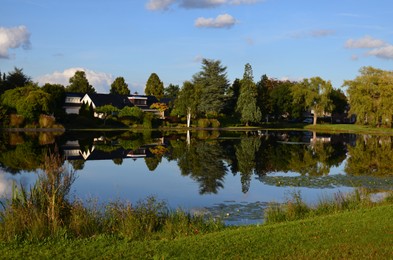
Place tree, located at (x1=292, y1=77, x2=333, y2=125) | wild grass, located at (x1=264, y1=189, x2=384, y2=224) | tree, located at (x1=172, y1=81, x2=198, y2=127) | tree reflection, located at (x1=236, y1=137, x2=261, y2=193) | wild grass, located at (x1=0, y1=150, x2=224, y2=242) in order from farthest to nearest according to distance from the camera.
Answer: tree, located at (x1=292, y1=77, x2=333, y2=125) < tree, located at (x1=172, y1=81, x2=198, y2=127) < tree reflection, located at (x1=236, y1=137, x2=261, y2=193) < wild grass, located at (x1=264, y1=189, x2=384, y2=224) < wild grass, located at (x1=0, y1=150, x2=224, y2=242)

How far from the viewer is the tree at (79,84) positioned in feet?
384

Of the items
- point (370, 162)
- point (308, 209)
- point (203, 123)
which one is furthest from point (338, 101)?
point (308, 209)

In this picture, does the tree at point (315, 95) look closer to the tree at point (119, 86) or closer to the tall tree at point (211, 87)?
the tall tree at point (211, 87)

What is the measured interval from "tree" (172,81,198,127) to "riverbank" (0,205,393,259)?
70761 mm

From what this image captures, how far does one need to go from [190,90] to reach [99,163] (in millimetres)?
54309

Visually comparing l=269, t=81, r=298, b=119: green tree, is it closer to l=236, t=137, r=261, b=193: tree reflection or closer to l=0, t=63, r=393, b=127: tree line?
l=0, t=63, r=393, b=127: tree line

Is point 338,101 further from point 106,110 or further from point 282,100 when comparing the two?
point 106,110

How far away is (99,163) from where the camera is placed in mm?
29641

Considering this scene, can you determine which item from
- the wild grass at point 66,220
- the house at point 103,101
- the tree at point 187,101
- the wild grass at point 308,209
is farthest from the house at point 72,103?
the wild grass at point 66,220

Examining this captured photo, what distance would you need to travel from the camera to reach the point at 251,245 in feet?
30.8

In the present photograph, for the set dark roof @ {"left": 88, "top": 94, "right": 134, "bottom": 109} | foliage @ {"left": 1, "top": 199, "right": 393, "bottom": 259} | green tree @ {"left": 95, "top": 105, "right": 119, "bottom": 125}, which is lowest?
foliage @ {"left": 1, "top": 199, "right": 393, "bottom": 259}

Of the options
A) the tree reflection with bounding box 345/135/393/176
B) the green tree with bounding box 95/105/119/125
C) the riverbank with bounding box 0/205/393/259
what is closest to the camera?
the riverbank with bounding box 0/205/393/259

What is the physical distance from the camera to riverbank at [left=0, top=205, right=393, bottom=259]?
8656 millimetres

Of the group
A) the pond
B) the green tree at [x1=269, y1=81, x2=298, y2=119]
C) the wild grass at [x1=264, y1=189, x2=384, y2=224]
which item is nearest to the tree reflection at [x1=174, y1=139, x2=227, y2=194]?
the pond
